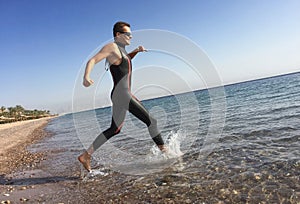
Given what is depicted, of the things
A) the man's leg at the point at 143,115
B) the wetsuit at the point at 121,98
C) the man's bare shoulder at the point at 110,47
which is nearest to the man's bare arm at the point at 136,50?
the wetsuit at the point at 121,98

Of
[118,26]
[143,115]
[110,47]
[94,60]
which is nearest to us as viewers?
[94,60]

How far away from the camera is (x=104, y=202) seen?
3.86m

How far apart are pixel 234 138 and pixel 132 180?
410 centimetres

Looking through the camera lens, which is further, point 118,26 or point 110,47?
point 118,26

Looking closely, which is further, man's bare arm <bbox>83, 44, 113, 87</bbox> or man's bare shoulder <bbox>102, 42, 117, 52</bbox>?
man's bare shoulder <bbox>102, 42, 117, 52</bbox>

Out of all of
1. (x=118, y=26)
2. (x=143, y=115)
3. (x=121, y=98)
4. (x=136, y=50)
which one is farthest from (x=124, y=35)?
(x=143, y=115)

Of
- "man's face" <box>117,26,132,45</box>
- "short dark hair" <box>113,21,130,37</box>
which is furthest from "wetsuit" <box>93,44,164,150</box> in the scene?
"short dark hair" <box>113,21,130,37</box>

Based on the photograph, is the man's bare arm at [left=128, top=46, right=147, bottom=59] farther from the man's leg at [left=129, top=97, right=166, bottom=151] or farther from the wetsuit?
the man's leg at [left=129, top=97, right=166, bottom=151]

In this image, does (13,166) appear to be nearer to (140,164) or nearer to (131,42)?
(140,164)

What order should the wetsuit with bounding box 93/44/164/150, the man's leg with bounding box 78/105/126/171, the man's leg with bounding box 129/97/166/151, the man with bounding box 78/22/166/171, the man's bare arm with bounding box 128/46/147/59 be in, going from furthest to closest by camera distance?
the man's bare arm with bounding box 128/46/147/59
the man's leg with bounding box 129/97/166/151
the man's leg with bounding box 78/105/126/171
the wetsuit with bounding box 93/44/164/150
the man with bounding box 78/22/166/171

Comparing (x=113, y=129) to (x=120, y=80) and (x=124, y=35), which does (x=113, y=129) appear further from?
(x=124, y=35)

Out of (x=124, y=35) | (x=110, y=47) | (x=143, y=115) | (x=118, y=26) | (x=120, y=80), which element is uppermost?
(x=118, y=26)

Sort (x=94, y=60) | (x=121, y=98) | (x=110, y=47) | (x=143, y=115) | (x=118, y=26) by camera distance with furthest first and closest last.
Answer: (x=143, y=115)
(x=121, y=98)
(x=118, y=26)
(x=110, y=47)
(x=94, y=60)

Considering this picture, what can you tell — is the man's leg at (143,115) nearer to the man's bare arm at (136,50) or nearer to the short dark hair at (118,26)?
the man's bare arm at (136,50)
